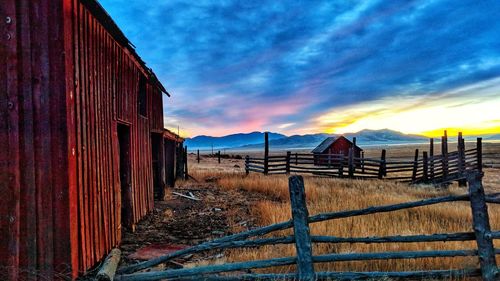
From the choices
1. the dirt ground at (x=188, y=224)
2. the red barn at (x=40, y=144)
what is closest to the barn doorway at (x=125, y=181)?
the dirt ground at (x=188, y=224)

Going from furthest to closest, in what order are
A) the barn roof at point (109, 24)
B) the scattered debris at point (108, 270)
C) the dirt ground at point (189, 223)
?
the dirt ground at point (189, 223) < the barn roof at point (109, 24) < the scattered debris at point (108, 270)

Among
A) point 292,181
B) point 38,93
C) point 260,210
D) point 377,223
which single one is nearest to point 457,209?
point 377,223

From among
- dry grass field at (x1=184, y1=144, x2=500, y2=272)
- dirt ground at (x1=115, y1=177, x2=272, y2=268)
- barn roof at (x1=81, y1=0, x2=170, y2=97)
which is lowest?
dirt ground at (x1=115, y1=177, x2=272, y2=268)

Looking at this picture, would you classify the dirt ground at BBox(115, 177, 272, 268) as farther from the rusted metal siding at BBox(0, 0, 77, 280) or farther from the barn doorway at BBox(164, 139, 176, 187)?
the barn doorway at BBox(164, 139, 176, 187)

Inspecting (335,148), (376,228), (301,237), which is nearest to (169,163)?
(376,228)

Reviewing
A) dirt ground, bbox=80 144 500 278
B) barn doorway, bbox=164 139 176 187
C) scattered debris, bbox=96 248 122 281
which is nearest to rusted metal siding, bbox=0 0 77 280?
scattered debris, bbox=96 248 122 281

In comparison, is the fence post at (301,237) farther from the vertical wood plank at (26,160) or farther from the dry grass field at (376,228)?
the vertical wood plank at (26,160)

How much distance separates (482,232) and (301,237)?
2.33m

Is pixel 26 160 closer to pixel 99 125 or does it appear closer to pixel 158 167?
pixel 99 125

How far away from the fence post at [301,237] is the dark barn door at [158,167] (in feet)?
28.0

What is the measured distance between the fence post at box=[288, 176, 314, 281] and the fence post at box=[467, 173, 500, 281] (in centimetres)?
220

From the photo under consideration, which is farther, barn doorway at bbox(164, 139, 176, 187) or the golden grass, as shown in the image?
barn doorway at bbox(164, 139, 176, 187)

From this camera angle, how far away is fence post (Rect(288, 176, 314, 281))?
3.99 meters

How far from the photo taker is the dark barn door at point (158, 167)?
11.8 meters
